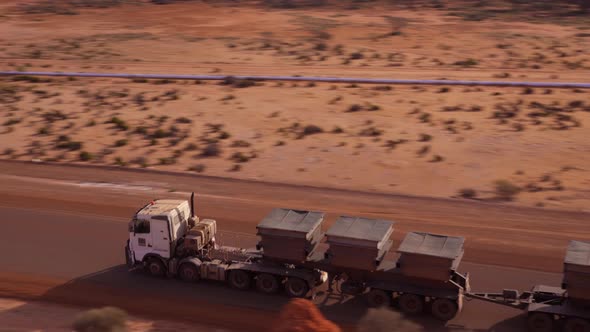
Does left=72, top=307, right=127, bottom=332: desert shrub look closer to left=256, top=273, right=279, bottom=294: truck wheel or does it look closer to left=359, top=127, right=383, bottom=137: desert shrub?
left=256, top=273, right=279, bottom=294: truck wheel

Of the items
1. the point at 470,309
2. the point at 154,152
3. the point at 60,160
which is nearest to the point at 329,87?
the point at 154,152

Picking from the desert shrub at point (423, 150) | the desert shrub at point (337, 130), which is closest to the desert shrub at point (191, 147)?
the desert shrub at point (337, 130)

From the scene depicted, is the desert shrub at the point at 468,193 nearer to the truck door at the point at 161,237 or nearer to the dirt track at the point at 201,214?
the dirt track at the point at 201,214

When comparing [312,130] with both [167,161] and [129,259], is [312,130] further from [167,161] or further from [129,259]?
[129,259]

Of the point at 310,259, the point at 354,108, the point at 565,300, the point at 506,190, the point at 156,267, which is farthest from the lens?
the point at 354,108

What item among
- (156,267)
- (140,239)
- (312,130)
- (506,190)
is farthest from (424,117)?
(140,239)

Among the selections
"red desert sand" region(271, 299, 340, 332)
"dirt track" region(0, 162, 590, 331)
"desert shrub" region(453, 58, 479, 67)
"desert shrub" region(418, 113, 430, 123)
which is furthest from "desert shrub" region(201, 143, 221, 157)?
"desert shrub" region(453, 58, 479, 67)

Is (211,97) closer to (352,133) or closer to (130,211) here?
(352,133)
